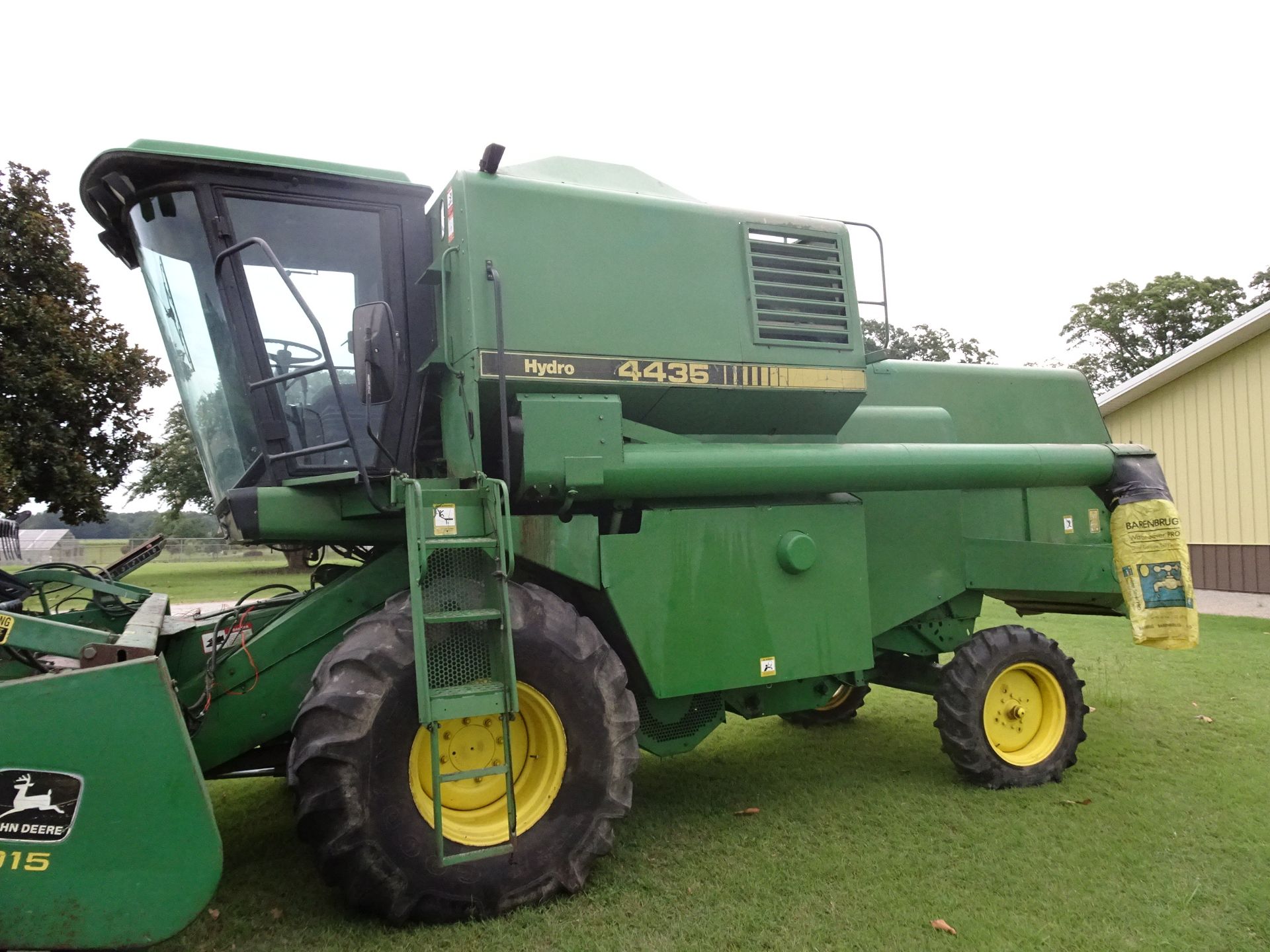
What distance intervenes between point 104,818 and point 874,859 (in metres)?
3.19

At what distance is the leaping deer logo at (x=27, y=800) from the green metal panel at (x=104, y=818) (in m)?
0.01

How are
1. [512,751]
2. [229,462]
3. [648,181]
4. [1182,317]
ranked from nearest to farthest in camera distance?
[512,751]
[229,462]
[648,181]
[1182,317]

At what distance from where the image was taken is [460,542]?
3637 millimetres

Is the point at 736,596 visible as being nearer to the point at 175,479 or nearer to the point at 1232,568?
the point at 1232,568

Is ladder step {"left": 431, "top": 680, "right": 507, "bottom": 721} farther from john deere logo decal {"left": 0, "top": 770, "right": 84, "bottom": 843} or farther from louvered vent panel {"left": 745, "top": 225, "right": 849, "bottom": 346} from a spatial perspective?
louvered vent panel {"left": 745, "top": 225, "right": 849, "bottom": 346}

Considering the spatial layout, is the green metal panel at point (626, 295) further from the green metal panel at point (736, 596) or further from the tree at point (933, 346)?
the tree at point (933, 346)

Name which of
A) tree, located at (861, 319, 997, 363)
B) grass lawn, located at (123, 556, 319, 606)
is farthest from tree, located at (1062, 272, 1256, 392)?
grass lawn, located at (123, 556, 319, 606)

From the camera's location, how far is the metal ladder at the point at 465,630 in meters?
3.40

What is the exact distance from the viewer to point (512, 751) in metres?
3.86

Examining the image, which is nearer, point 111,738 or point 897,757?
point 111,738

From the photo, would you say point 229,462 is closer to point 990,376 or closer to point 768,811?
point 768,811

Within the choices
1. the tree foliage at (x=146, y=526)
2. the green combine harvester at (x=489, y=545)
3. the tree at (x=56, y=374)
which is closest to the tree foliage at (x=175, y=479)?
the tree foliage at (x=146, y=526)

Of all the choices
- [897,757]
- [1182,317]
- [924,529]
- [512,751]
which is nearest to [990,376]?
[924,529]

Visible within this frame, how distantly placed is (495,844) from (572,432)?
1.81 meters
